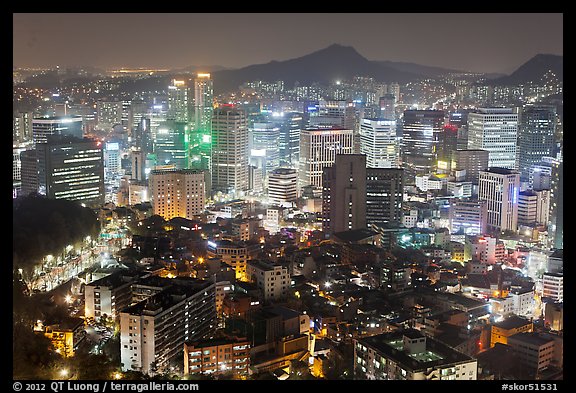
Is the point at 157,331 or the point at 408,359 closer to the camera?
the point at 408,359

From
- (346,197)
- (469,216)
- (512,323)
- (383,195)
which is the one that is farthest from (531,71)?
(512,323)

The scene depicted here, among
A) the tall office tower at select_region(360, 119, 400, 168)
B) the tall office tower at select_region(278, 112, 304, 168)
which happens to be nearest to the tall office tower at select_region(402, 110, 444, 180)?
the tall office tower at select_region(360, 119, 400, 168)

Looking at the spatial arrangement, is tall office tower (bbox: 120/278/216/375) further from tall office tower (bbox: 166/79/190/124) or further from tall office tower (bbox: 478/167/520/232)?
tall office tower (bbox: 166/79/190/124)

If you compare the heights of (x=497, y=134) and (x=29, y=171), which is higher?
(x=497, y=134)

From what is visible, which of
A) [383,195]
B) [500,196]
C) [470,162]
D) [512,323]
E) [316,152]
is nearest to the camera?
[512,323]

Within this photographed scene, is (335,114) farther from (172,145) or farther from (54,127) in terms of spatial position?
(54,127)

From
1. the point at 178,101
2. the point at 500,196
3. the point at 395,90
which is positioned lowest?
the point at 500,196
